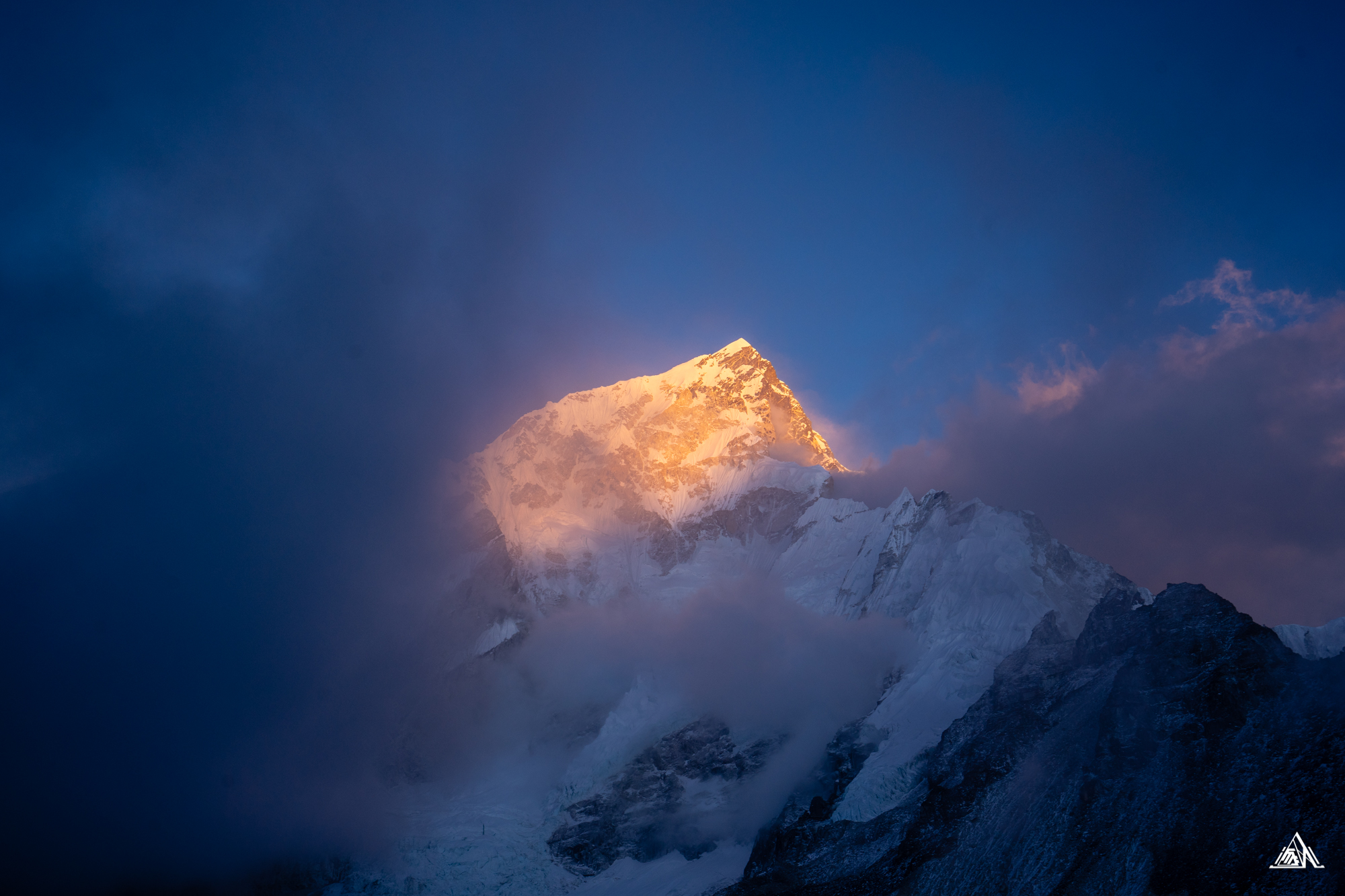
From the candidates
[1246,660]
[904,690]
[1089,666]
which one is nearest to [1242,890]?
[1246,660]

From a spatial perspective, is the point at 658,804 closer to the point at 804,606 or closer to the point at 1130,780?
the point at 804,606

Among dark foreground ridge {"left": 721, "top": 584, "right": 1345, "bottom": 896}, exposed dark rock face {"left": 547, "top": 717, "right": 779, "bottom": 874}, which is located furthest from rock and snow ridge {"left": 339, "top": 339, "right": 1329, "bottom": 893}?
dark foreground ridge {"left": 721, "top": 584, "right": 1345, "bottom": 896}

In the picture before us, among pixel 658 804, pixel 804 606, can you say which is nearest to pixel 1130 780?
pixel 658 804

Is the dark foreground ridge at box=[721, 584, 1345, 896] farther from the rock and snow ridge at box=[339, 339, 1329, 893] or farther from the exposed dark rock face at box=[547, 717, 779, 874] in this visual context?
the exposed dark rock face at box=[547, 717, 779, 874]

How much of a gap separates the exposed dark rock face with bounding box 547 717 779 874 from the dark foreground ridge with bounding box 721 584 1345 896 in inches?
2249

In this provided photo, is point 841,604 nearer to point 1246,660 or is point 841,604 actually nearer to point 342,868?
point 1246,660

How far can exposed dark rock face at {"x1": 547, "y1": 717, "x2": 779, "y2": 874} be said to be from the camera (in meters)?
133

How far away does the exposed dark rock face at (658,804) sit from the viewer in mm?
133125

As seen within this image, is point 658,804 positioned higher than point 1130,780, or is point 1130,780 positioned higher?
point 658,804

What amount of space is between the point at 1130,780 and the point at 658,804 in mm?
99164

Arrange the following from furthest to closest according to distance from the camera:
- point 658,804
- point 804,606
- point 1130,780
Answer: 1. point 804,606
2. point 658,804
3. point 1130,780

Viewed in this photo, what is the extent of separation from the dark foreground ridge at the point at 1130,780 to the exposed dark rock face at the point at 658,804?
57.1 meters

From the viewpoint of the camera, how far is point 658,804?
13838cm

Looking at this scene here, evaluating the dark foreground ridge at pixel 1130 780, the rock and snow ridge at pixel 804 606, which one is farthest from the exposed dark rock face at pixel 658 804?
the dark foreground ridge at pixel 1130 780
